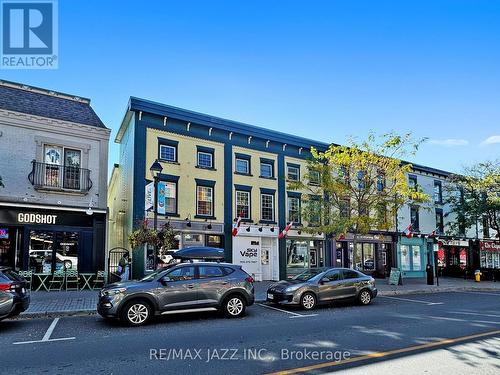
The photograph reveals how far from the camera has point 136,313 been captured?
10.5 metres

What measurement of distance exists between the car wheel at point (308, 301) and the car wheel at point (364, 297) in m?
2.09

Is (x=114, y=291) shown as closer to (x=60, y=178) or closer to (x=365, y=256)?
(x=60, y=178)

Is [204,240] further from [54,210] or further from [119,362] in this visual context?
[119,362]

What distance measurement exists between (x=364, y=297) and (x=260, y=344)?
7.86 meters

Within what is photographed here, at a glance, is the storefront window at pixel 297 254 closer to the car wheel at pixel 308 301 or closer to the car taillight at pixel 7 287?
the car wheel at pixel 308 301

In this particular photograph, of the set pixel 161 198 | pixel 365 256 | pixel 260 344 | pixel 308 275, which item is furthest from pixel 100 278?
pixel 365 256

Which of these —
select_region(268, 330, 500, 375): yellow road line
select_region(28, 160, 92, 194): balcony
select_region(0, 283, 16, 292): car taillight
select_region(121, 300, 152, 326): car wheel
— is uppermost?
select_region(28, 160, 92, 194): balcony

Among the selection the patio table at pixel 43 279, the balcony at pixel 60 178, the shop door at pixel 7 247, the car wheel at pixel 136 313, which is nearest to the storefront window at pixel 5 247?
the shop door at pixel 7 247

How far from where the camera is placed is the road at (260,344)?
6742 millimetres

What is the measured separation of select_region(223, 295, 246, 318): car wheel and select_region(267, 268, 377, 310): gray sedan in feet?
7.24

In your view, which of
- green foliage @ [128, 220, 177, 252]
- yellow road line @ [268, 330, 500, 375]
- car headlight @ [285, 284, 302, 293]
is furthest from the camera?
green foliage @ [128, 220, 177, 252]

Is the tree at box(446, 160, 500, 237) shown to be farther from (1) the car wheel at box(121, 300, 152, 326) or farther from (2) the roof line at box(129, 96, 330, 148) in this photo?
(1) the car wheel at box(121, 300, 152, 326)

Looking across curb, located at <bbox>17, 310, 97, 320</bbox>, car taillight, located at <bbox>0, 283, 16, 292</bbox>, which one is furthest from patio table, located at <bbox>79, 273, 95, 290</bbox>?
car taillight, located at <bbox>0, 283, 16, 292</bbox>

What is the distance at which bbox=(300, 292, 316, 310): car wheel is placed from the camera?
1374 centimetres
